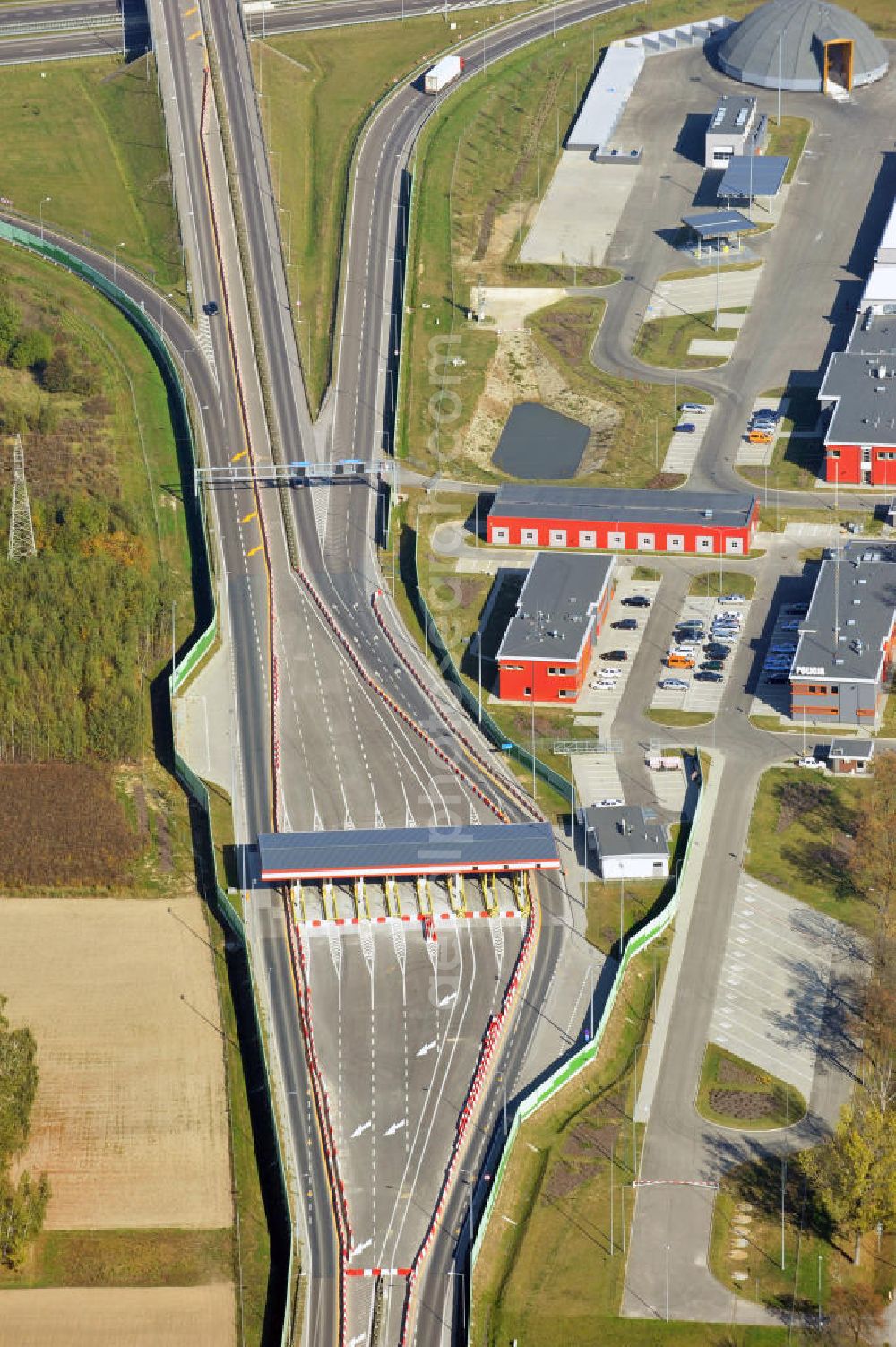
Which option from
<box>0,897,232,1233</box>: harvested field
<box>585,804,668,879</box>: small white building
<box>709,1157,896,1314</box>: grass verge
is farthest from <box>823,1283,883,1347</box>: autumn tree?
<box>585,804,668,879</box>: small white building

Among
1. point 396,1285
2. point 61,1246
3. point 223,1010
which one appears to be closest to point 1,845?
point 223,1010

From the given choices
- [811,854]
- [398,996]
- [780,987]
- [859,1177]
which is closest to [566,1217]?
[859,1177]

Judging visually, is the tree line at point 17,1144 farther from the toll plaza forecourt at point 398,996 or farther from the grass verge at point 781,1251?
the grass verge at point 781,1251

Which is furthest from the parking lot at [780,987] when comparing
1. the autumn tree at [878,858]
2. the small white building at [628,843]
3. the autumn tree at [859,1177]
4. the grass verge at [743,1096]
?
the autumn tree at [859,1177]

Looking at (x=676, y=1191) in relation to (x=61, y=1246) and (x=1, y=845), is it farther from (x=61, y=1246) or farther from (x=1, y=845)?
(x=1, y=845)

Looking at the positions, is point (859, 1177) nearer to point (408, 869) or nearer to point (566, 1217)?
point (566, 1217)

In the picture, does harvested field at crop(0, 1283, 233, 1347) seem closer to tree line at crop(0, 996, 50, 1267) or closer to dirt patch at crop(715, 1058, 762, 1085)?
tree line at crop(0, 996, 50, 1267)
